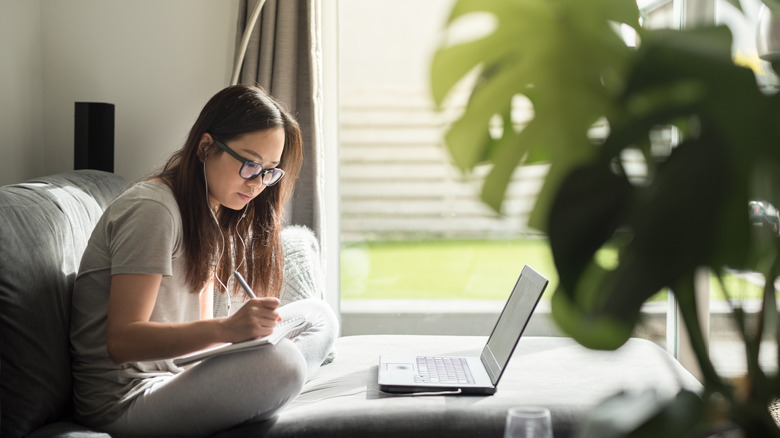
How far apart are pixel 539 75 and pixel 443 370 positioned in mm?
1548

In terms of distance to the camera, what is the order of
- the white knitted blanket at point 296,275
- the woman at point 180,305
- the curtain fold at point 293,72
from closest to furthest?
the woman at point 180,305, the white knitted blanket at point 296,275, the curtain fold at point 293,72

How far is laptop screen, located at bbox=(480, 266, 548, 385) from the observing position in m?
1.88

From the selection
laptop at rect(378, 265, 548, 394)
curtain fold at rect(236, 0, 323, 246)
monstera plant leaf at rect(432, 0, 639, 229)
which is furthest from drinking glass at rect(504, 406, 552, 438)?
curtain fold at rect(236, 0, 323, 246)

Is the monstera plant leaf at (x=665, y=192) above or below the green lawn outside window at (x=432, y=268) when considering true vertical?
above

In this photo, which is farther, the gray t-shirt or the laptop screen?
the laptop screen

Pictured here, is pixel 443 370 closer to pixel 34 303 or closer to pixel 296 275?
pixel 296 275

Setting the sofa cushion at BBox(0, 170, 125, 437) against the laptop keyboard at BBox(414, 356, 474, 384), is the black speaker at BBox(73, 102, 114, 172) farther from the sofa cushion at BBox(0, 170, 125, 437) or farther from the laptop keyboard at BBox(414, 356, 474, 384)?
the laptop keyboard at BBox(414, 356, 474, 384)

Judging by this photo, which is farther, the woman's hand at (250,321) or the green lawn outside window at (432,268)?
the green lawn outside window at (432,268)

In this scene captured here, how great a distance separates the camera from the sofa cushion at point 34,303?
1474 mm

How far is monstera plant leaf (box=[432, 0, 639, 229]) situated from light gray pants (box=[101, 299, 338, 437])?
1.06 meters

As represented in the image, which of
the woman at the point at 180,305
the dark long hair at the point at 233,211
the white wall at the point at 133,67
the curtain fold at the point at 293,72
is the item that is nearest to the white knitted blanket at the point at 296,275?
the dark long hair at the point at 233,211

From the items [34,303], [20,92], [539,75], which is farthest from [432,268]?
[539,75]

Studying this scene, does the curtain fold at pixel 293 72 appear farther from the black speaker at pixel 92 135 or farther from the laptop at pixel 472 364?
the laptop at pixel 472 364

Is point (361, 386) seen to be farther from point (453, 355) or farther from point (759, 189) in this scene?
point (759, 189)
